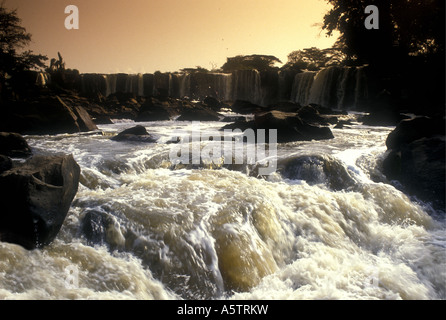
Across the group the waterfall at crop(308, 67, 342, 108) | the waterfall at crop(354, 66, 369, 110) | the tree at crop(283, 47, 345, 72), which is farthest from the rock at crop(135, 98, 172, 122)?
the tree at crop(283, 47, 345, 72)

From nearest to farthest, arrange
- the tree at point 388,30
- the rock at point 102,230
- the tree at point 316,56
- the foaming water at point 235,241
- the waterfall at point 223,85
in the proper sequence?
the foaming water at point 235,241 < the rock at point 102,230 < the tree at point 388,30 < the waterfall at point 223,85 < the tree at point 316,56

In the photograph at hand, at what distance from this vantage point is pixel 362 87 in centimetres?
1980

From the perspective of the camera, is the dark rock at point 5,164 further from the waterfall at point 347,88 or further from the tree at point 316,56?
the tree at point 316,56

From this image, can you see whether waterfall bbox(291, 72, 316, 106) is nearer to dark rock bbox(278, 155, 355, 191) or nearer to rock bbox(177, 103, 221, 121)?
rock bbox(177, 103, 221, 121)

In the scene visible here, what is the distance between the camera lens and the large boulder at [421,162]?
488cm

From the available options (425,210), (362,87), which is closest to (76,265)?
(425,210)

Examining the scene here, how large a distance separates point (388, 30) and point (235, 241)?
70.5ft

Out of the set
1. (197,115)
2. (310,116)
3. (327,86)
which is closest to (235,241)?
(310,116)

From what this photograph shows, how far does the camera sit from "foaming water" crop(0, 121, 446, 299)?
259cm

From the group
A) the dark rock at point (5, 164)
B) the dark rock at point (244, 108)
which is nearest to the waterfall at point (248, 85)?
the dark rock at point (244, 108)

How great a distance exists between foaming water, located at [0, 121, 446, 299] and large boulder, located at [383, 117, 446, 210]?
334 millimetres

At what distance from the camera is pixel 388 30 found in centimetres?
2005

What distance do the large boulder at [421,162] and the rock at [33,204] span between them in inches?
192
